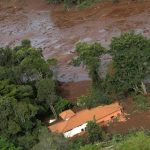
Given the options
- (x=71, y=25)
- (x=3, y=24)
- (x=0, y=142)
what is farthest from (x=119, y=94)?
(x=3, y=24)

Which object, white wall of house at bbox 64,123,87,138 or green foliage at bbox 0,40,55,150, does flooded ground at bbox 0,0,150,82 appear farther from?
white wall of house at bbox 64,123,87,138

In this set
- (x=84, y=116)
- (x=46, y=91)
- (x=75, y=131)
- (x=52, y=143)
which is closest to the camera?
(x=52, y=143)

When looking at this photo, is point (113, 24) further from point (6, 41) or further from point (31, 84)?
point (31, 84)

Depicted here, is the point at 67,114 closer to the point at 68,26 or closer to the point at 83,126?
the point at 83,126

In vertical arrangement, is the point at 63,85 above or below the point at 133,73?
below

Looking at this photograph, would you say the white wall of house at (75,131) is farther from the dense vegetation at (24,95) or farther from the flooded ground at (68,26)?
the flooded ground at (68,26)

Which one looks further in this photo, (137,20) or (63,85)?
(137,20)

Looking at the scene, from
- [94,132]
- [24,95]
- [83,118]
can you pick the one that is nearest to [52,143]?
[94,132]

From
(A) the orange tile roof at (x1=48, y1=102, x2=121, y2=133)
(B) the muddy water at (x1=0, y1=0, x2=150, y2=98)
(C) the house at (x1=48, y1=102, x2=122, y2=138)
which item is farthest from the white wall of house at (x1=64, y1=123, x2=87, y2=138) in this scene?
(B) the muddy water at (x1=0, y1=0, x2=150, y2=98)
